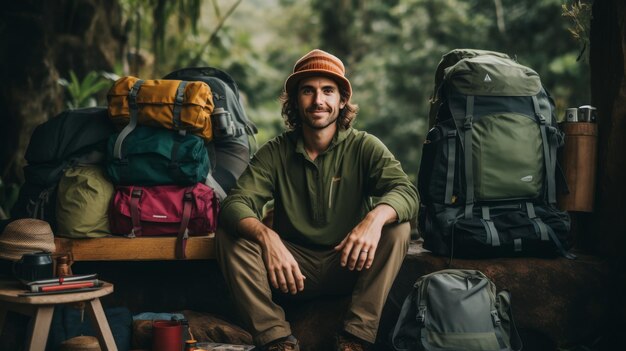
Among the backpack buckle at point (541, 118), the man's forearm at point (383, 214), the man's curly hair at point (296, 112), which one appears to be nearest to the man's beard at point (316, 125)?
the man's curly hair at point (296, 112)

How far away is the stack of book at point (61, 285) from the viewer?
2.99 m

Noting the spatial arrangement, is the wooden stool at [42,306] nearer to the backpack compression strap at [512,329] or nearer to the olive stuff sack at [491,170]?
the olive stuff sack at [491,170]

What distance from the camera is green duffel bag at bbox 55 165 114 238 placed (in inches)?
145

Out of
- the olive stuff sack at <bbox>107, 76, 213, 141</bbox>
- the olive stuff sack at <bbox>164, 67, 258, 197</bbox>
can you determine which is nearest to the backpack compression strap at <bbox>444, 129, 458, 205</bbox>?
the olive stuff sack at <bbox>164, 67, 258, 197</bbox>

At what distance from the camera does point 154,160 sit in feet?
12.4

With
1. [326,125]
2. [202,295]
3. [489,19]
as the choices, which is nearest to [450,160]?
[326,125]

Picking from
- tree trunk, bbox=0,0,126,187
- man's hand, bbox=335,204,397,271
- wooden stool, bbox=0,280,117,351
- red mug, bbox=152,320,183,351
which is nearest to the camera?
wooden stool, bbox=0,280,117,351

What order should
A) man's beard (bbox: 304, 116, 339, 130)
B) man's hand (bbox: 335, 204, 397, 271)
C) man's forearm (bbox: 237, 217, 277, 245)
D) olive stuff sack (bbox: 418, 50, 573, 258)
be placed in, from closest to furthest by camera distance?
man's hand (bbox: 335, 204, 397, 271), man's forearm (bbox: 237, 217, 277, 245), man's beard (bbox: 304, 116, 339, 130), olive stuff sack (bbox: 418, 50, 573, 258)

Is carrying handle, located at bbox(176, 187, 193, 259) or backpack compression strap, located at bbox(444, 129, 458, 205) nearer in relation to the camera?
backpack compression strap, located at bbox(444, 129, 458, 205)

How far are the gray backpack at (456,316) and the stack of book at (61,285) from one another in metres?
1.43

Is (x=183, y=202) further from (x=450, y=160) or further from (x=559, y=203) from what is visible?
(x=559, y=203)

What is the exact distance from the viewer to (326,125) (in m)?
3.53

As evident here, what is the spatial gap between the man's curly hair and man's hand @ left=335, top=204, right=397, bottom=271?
2.37 ft

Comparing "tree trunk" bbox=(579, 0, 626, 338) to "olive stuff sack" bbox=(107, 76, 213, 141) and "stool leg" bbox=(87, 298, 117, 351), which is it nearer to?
"olive stuff sack" bbox=(107, 76, 213, 141)
